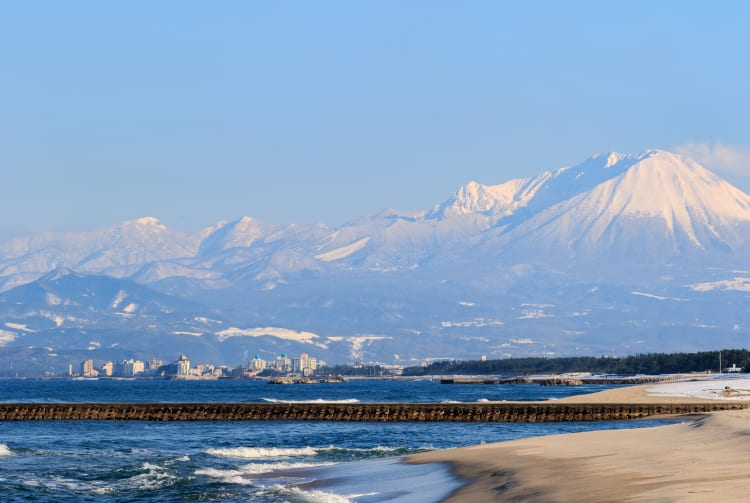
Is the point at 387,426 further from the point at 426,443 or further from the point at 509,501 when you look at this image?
the point at 509,501

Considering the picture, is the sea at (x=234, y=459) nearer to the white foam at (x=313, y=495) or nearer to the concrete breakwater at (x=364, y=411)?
the white foam at (x=313, y=495)

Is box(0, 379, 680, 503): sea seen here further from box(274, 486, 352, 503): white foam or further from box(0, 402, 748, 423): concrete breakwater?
box(0, 402, 748, 423): concrete breakwater

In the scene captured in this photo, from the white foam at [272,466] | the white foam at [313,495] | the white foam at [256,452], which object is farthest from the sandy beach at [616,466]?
the white foam at [256,452]

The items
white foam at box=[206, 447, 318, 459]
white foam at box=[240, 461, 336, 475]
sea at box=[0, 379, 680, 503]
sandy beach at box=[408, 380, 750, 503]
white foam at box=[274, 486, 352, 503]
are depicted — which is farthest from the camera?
white foam at box=[206, 447, 318, 459]

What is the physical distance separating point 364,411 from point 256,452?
31273mm

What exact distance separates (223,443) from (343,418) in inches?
889

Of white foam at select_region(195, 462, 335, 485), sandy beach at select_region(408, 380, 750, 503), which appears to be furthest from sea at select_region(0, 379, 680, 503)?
sandy beach at select_region(408, 380, 750, 503)

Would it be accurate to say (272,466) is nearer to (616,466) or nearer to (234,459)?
(234,459)

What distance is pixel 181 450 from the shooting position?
62.8 metres

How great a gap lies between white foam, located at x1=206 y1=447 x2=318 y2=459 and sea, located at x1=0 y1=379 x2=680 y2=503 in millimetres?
55

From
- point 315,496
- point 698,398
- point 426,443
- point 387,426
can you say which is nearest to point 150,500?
point 315,496

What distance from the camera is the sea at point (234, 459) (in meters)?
43.1

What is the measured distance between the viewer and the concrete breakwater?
281 ft

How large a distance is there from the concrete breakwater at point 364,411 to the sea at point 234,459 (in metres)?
3.05
